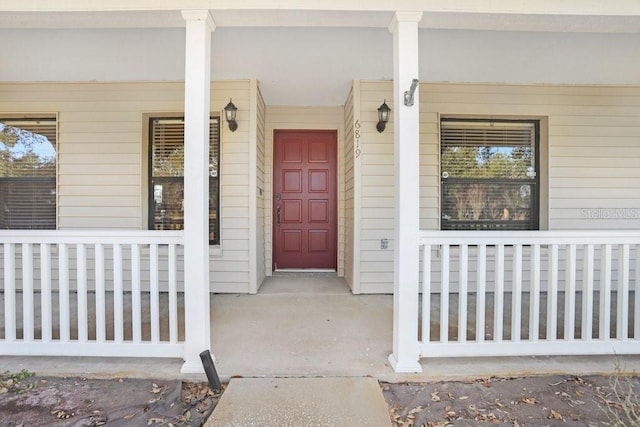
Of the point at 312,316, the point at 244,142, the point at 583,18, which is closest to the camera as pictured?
the point at 583,18

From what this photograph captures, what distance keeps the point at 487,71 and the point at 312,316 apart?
9.60 ft

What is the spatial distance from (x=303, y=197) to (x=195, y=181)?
2.71m

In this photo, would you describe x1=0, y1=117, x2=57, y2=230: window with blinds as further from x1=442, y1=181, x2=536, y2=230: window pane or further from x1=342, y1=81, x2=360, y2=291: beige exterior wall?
x1=442, y1=181, x2=536, y2=230: window pane

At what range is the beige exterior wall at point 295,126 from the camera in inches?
180

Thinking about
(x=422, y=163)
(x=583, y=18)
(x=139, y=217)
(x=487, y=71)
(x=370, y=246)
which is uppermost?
(x=487, y=71)

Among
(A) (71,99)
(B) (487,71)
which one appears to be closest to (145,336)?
(A) (71,99)

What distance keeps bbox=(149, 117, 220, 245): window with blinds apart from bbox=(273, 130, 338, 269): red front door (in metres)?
0.95

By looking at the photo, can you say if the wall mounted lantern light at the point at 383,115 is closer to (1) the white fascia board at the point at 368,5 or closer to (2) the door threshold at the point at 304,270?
(1) the white fascia board at the point at 368,5

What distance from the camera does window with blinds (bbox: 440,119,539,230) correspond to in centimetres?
395

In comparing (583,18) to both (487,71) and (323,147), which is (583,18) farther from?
(323,147)

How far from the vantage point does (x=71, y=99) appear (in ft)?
12.7

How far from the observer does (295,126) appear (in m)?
4.57

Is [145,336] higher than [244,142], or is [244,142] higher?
[244,142]

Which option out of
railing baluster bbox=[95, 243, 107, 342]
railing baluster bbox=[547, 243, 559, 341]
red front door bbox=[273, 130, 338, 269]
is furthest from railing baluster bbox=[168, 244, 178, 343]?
red front door bbox=[273, 130, 338, 269]
